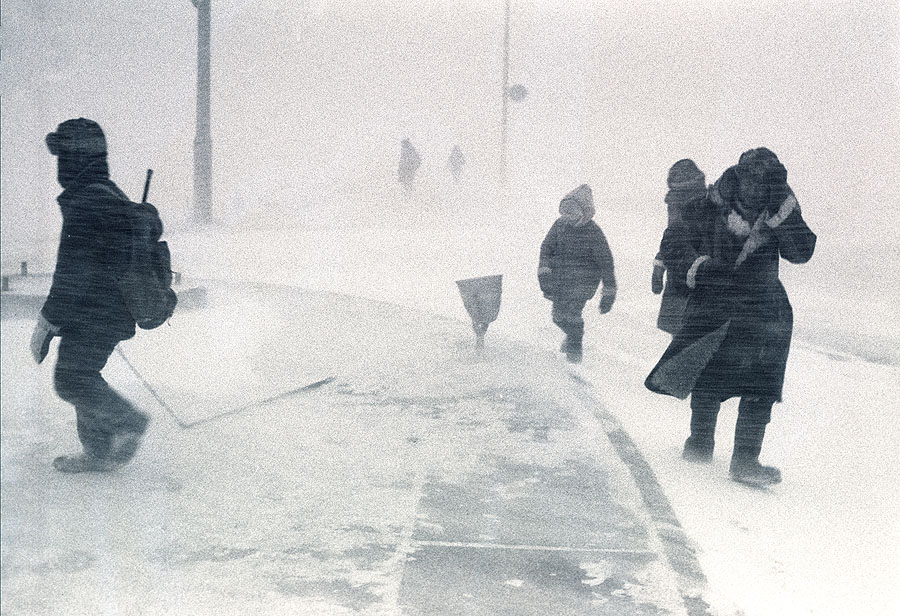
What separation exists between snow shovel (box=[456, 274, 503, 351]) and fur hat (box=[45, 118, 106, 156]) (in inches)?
204

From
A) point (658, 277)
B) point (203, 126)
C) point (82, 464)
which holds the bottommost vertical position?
point (82, 464)

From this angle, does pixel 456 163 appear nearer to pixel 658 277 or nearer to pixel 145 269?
pixel 658 277

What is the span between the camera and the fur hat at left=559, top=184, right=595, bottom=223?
863 centimetres

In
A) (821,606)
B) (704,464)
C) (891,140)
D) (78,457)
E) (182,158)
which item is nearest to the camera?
(821,606)

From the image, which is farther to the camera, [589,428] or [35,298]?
[35,298]

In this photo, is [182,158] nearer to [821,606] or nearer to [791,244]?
[791,244]

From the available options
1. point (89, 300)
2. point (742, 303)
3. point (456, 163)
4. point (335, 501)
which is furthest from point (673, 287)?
point (456, 163)

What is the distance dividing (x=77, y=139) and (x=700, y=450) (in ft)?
12.7

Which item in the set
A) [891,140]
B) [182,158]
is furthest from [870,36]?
[182,158]

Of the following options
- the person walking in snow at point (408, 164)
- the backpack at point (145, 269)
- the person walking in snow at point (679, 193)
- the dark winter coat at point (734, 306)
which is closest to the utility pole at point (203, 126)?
the person walking in snow at point (679, 193)

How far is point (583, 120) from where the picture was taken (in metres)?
45.9

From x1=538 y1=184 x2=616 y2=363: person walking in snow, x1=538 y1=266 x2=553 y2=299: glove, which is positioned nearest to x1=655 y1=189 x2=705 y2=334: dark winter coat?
x1=538 y1=184 x2=616 y2=363: person walking in snow

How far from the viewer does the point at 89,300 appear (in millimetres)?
4711

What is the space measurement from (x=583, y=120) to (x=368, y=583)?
4350 cm
